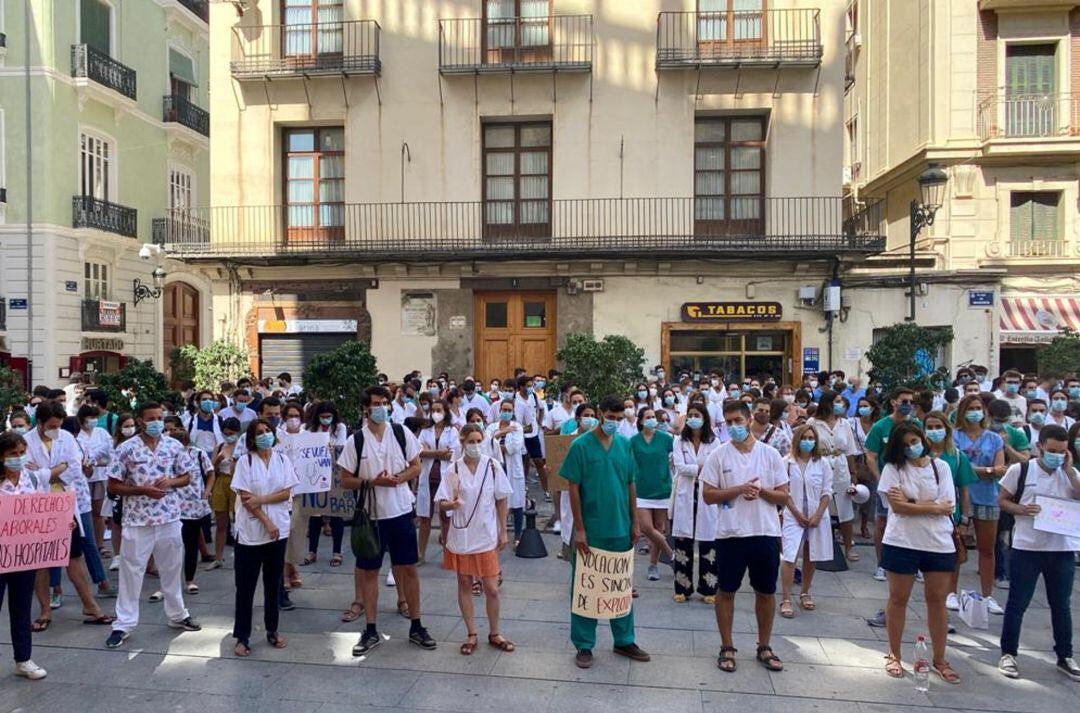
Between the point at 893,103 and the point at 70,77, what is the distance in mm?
25562

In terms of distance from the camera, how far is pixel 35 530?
583 cm

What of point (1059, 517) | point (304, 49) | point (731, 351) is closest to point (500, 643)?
point (1059, 517)

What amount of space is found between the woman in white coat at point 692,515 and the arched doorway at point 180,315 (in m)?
24.6

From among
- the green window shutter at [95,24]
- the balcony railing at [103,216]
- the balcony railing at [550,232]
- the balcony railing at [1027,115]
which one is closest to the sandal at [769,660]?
the balcony railing at [550,232]

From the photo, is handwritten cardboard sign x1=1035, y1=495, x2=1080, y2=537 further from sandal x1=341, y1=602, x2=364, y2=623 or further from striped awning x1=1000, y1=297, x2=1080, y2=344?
striped awning x1=1000, y1=297, x2=1080, y2=344

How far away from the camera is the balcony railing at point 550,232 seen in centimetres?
1856

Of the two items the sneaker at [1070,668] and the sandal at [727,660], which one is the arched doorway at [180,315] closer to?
the sandal at [727,660]

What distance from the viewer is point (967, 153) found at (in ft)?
72.7

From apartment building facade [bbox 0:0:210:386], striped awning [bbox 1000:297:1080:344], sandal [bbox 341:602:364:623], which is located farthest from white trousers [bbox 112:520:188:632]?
striped awning [bbox 1000:297:1080:344]

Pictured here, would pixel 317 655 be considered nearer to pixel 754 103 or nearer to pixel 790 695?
pixel 790 695

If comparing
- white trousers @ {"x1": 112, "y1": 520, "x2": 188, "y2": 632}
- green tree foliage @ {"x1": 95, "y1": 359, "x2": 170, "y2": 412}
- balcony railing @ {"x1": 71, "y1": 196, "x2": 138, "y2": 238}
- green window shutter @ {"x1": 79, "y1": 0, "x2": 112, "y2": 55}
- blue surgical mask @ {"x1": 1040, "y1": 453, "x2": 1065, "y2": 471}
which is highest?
green window shutter @ {"x1": 79, "y1": 0, "x2": 112, "y2": 55}

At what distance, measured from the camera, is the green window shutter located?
24703mm

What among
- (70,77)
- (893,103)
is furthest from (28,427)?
(893,103)

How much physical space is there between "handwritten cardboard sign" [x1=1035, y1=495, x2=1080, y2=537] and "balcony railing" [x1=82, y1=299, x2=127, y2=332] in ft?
84.1
